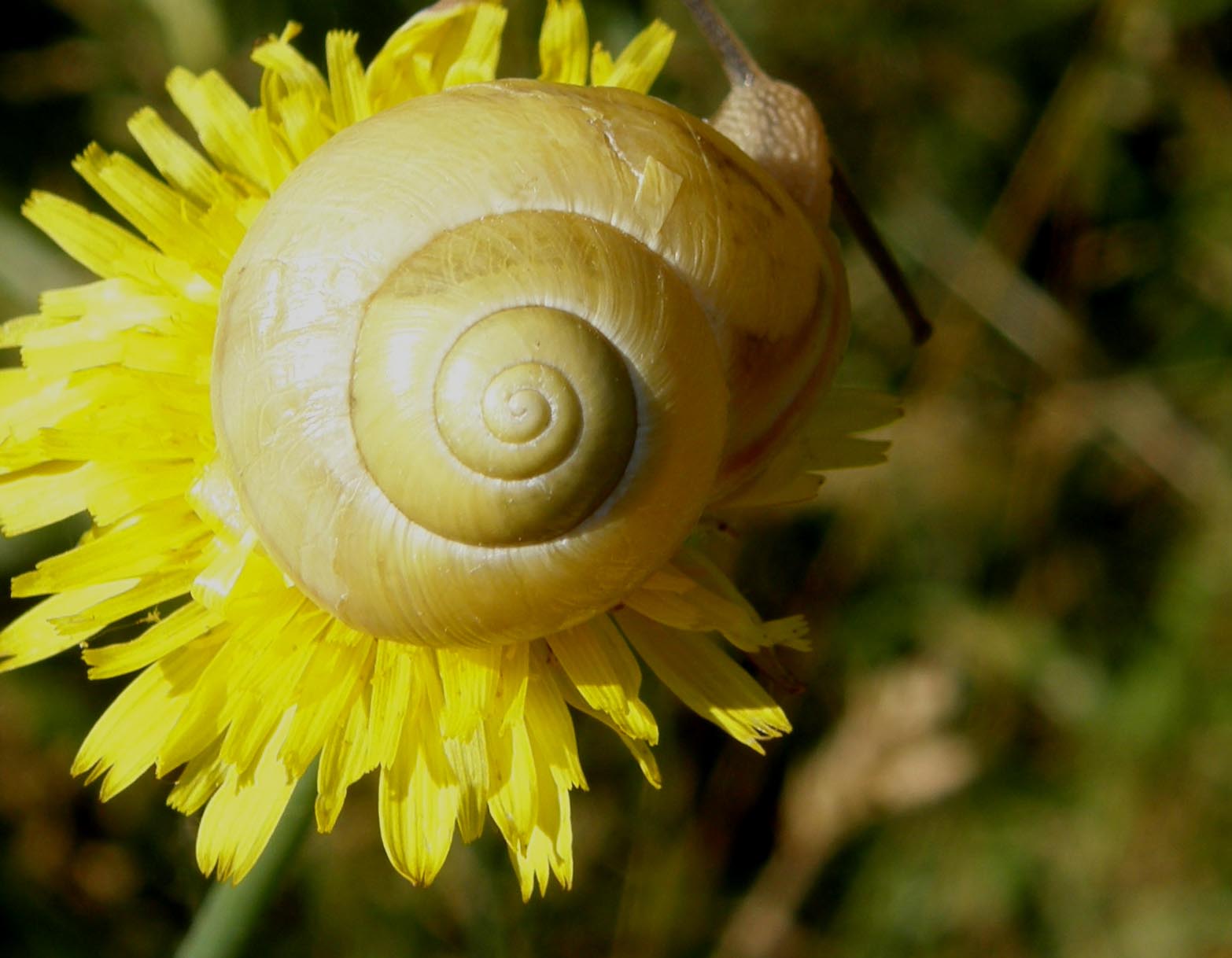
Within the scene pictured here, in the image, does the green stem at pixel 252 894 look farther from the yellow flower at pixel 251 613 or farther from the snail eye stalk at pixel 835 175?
the snail eye stalk at pixel 835 175

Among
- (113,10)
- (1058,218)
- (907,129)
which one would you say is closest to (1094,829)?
(1058,218)

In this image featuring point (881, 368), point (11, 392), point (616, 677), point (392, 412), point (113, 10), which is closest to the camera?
point (392, 412)

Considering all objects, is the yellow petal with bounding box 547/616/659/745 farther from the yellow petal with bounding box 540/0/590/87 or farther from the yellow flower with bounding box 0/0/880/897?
the yellow petal with bounding box 540/0/590/87

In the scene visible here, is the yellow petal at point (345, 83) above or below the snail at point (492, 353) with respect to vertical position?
above

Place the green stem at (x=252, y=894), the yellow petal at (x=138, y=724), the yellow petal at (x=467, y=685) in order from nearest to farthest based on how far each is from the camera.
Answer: the yellow petal at (x=467, y=685)
the yellow petal at (x=138, y=724)
the green stem at (x=252, y=894)

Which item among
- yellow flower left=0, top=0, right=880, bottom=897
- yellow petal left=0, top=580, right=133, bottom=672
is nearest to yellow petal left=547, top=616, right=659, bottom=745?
yellow flower left=0, top=0, right=880, bottom=897

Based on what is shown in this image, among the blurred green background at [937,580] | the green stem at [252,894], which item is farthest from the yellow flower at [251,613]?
the blurred green background at [937,580]

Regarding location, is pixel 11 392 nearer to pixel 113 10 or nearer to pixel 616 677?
pixel 616 677
